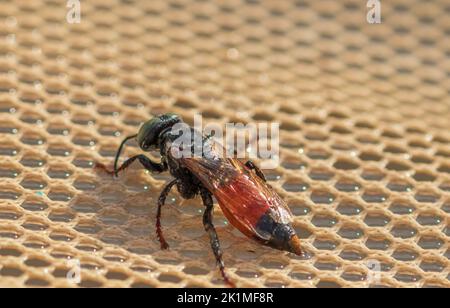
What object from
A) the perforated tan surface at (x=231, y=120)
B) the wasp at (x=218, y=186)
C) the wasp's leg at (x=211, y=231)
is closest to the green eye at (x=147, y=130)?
the wasp at (x=218, y=186)

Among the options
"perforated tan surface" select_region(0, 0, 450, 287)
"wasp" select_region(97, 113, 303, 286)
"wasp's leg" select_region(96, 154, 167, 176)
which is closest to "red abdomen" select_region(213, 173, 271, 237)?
"wasp" select_region(97, 113, 303, 286)

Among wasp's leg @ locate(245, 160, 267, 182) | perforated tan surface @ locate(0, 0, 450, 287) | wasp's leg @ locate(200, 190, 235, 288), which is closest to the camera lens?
wasp's leg @ locate(200, 190, 235, 288)

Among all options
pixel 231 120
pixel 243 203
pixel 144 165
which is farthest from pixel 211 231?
pixel 231 120

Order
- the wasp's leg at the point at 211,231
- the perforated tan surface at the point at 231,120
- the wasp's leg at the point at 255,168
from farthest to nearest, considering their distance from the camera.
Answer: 1. the wasp's leg at the point at 255,168
2. the perforated tan surface at the point at 231,120
3. the wasp's leg at the point at 211,231

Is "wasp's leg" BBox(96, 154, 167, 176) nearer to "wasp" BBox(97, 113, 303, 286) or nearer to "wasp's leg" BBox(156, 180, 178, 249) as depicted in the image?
"wasp" BBox(97, 113, 303, 286)

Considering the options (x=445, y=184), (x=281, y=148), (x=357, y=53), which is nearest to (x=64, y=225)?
(x=281, y=148)

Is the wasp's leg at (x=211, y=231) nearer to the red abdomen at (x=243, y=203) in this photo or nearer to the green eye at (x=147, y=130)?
the red abdomen at (x=243, y=203)

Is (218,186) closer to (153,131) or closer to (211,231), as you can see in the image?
(211,231)
